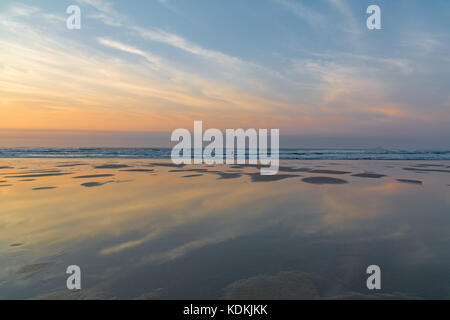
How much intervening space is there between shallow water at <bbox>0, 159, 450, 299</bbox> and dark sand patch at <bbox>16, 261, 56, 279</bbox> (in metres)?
0.01

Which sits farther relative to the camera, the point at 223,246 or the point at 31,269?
the point at 223,246

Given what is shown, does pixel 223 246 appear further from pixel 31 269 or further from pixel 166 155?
pixel 166 155

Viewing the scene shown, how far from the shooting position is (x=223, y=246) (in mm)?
3799

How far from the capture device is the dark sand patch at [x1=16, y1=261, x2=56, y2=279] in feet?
9.80

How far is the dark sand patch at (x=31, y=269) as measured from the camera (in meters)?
2.99

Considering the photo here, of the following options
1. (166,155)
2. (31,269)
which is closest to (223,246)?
(31,269)

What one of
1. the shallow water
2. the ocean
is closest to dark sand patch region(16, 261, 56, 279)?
the shallow water

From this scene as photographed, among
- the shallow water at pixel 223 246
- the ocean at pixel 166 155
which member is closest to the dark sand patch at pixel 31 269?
the shallow water at pixel 223 246

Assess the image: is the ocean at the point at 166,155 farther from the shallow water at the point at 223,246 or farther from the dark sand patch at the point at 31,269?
the dark sand patch at the point at 31,269

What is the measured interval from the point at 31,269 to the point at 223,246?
2.44 meters

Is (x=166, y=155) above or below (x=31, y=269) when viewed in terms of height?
above

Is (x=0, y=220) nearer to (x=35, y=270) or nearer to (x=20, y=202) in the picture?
(x=20, y=202)

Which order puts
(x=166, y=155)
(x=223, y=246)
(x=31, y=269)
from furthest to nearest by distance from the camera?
(x=166, y=155) < (x=223, y=246) < (x=31, y=269)
